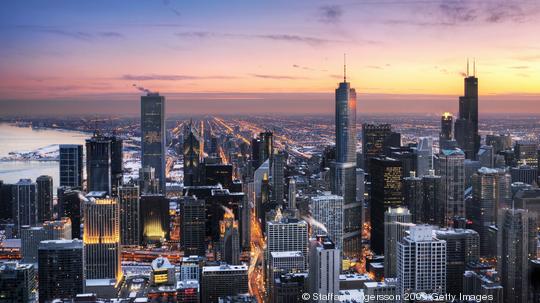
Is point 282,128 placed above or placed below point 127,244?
above

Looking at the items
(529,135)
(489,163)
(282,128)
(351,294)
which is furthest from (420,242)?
(489,163)

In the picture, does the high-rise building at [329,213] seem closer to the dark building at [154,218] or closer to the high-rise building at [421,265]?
the dark building at [154,218]

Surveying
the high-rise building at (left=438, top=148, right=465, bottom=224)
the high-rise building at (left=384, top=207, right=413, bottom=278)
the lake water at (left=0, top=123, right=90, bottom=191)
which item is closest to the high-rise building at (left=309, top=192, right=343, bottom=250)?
the high-rise building at (left=384, top=207, right=413, bottom=278)

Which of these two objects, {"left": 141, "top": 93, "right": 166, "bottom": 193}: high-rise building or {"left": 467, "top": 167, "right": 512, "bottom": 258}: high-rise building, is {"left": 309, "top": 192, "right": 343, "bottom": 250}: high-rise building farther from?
{"left": 141, "top": 93, "right": 166, "bottom": 193}: high-rise building

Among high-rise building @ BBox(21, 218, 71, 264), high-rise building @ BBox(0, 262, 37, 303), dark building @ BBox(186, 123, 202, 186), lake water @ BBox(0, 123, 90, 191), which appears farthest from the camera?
dark building @ BBox(186, 123, 202, 186)

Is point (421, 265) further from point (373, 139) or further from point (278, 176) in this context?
point (278, 176)

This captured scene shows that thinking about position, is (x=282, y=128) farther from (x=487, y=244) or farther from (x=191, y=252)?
(x=487, y=244)
